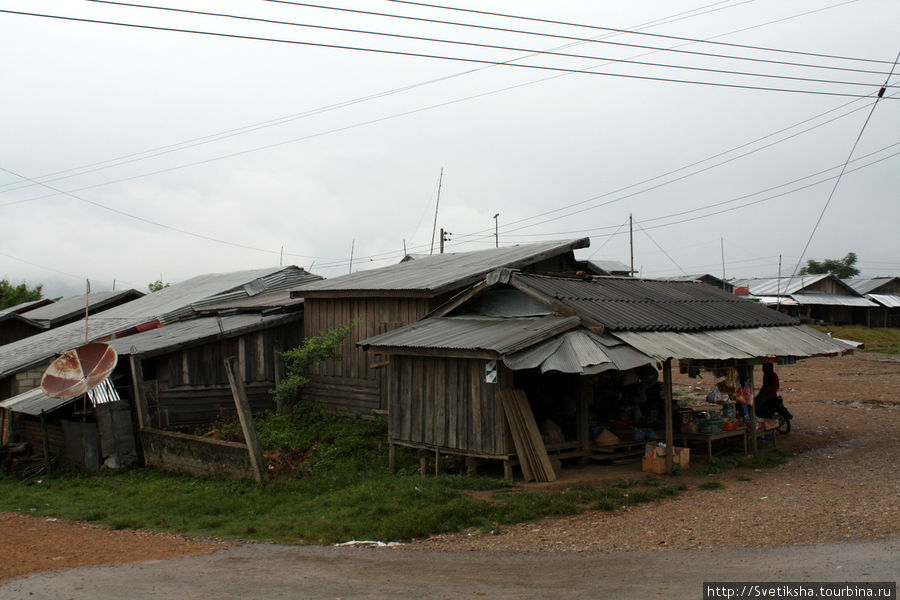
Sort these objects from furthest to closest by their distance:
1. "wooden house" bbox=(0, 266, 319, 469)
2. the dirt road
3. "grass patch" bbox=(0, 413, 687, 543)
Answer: "wooden house" bbox=(0, 266, 319, 469) < "grass patch" bbox=(0, 413, 687, 543) < the dirt road

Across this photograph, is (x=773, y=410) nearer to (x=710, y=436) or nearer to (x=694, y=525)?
(x=710, y=436)

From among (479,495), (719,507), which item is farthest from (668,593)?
(479,495)

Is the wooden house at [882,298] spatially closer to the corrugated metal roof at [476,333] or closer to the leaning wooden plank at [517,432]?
the corrugated metal roof at [476,333]

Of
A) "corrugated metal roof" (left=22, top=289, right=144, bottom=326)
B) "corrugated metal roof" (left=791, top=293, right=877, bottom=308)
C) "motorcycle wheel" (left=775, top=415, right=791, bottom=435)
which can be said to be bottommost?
"motorcycle wheel" (left=775, top=415, right=791, bottom=435)

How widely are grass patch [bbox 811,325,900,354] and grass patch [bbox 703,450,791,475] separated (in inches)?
1250

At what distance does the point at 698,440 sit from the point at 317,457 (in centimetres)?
774

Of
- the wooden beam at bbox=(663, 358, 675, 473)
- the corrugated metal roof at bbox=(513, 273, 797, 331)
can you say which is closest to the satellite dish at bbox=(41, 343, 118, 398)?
the corrugated metal roof at bbox=(513, 273, 797, 331)

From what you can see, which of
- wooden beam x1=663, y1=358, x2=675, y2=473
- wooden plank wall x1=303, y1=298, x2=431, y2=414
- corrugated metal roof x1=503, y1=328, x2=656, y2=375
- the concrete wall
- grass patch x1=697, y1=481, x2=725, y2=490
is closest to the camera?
corrugated metal roof x1=503, y1=328, x2=656, y2=375

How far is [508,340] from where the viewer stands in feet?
39.3

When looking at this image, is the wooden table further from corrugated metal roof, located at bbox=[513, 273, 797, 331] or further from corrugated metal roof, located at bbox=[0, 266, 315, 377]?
corrugated metal roof, located at bbox=[0, 266, 315, 377]

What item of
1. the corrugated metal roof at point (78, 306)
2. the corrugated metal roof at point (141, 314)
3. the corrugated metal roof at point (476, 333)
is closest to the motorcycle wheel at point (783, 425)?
the corrugated metal roof at point (476, 333)

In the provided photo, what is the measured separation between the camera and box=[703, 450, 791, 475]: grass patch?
12562 millimetres

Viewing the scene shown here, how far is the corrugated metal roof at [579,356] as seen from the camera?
434 inches

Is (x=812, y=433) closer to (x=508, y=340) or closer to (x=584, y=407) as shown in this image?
(x=584, y=407)
